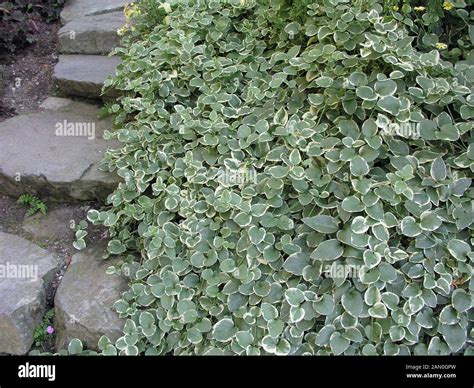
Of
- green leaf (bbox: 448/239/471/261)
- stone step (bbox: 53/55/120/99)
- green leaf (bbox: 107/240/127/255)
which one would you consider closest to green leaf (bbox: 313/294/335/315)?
green leaf (bbox: 448/239/471/261)

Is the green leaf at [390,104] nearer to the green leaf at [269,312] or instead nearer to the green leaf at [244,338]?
the green leaf at [269,312]

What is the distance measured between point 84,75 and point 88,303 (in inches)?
66.5

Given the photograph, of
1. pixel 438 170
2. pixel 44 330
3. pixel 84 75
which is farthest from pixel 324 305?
pixel 84 75

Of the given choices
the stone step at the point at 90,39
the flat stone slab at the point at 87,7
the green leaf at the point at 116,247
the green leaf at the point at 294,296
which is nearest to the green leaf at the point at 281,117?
the green leaf at the point at 294,296

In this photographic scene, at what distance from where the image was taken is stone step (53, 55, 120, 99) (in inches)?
129

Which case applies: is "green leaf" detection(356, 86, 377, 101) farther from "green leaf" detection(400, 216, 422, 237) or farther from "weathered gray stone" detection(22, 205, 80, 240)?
"weathered gray stone" detection(22, 205, 80, 240)

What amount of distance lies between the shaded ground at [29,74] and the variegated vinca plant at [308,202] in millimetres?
1045

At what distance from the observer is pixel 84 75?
3328mm

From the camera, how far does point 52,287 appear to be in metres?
2.39

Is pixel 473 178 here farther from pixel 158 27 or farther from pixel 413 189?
pixel 158 27

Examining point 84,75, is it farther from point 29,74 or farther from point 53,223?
point 53,223

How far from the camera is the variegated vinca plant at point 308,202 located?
1951mm
